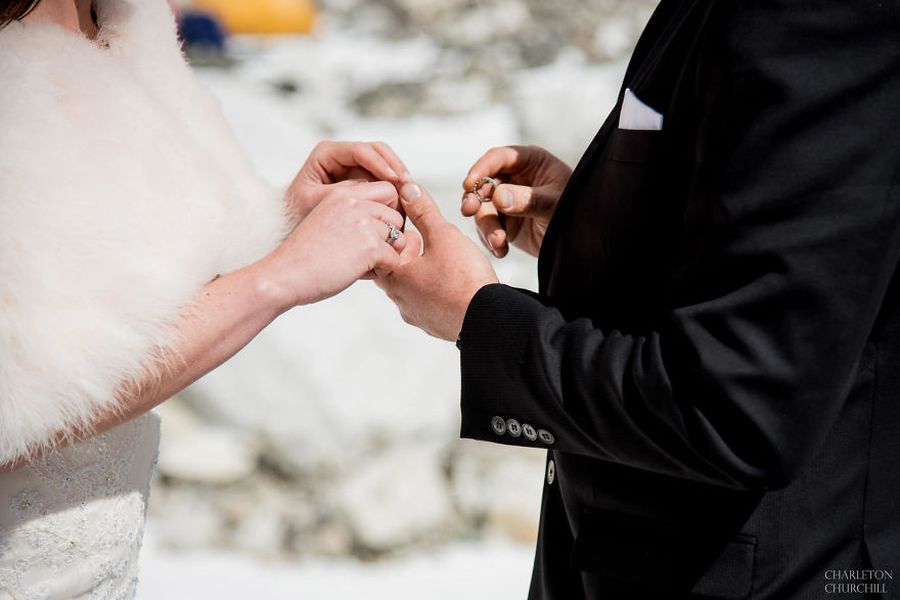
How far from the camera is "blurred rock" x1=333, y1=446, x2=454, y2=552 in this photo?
10.3ft

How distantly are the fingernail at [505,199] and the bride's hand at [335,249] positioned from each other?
168mm

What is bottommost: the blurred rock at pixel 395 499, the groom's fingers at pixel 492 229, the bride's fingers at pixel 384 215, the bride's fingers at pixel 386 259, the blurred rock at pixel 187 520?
the blurred rock at pixel 395 499

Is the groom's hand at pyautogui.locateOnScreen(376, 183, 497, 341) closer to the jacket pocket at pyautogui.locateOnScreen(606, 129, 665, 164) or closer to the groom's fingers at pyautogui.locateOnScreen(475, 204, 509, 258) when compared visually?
the groom's fingers at pyautogui.locateOnScreen(475, 204, 509, 258)

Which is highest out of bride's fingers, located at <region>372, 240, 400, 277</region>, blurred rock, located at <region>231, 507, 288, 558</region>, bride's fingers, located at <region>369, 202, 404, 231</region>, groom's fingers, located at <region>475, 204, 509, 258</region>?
bride's fingers, located at <region>369, 202, 404, 231</region>

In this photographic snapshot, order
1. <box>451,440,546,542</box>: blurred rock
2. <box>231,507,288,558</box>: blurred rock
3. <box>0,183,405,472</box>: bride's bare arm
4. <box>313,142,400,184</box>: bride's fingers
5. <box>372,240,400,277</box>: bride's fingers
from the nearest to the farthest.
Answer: <box>0,183,405,472</box>: bride's bare arm, <box>372,240,400,277</box>: bride's fingers, <box>313,142,400,184</box>: bride's fingers, <box>231,507,288,558</box>: blurred rock, <box>451,440,546,542</box>: blurred rock

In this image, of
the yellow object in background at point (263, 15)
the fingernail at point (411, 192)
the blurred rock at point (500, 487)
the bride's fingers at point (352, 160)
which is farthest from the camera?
the yellow object in background at point (263, 15)

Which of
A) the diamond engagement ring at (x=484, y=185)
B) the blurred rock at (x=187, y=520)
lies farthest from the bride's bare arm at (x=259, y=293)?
the blurred rock at (x=187, y=520)

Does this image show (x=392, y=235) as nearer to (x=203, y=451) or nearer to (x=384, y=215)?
(x=384, y=215)

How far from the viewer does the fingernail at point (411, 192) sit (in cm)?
140

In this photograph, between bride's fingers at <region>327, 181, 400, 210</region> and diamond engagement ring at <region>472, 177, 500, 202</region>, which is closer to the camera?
bride's fingers at <region>327, 181, 400, 210</region>

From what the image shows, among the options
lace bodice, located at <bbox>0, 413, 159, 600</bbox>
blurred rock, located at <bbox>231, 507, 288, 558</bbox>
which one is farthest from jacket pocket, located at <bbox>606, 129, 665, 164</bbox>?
blurred rock, located at <bbox>231, 507, 288, 558</bbox>

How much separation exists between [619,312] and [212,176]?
2.03 feet

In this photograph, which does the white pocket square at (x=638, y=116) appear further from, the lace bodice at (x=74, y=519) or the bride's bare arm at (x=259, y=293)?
the lace bodice at (x=74, y=519)

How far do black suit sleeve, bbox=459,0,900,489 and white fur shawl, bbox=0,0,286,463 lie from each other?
55 centimetres
